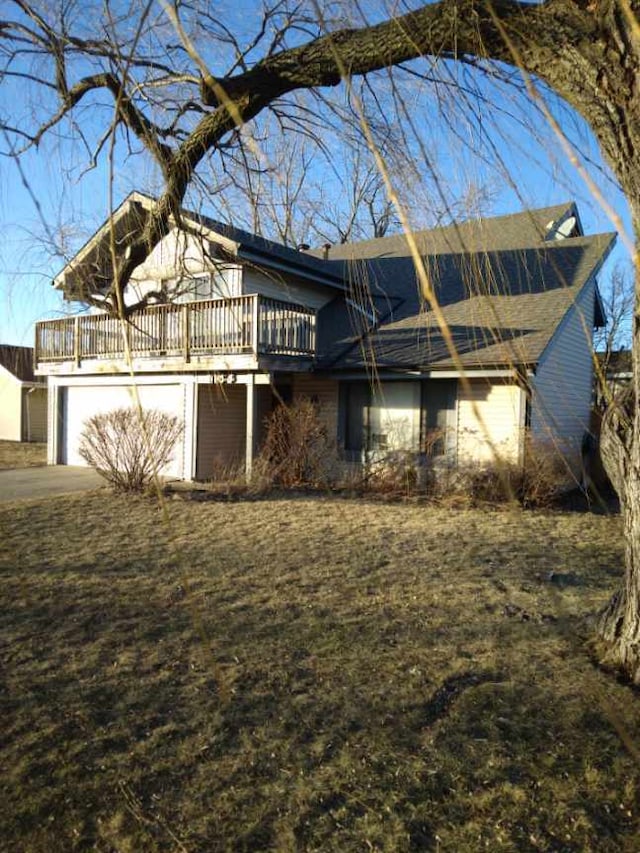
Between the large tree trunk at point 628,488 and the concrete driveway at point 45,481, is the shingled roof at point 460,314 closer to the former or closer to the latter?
the concrete driveway at point 45,481

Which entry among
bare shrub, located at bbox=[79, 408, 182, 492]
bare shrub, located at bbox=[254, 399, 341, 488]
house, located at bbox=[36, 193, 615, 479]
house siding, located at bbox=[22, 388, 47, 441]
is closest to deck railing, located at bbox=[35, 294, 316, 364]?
house, located at bbox=[36, 193, 615, 479]

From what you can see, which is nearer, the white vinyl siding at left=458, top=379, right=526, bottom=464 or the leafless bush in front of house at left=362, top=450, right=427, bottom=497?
the white vinyl siding at left=458, top=379, right=526, bottom=464

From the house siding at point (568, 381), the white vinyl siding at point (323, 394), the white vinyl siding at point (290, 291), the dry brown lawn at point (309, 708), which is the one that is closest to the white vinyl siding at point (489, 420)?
the house siding at point (568, 381)

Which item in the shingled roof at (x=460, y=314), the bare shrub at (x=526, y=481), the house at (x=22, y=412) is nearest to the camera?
the bare shrub at (x=526, y=481)

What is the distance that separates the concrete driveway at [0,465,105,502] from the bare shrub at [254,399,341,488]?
339 centimetres

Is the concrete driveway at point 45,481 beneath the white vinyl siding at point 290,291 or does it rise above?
beneath

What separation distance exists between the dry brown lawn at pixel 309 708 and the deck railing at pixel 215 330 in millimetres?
6420

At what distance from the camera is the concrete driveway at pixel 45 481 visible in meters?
10.8

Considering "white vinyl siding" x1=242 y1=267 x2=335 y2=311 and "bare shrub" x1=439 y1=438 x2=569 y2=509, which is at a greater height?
"white vinyl siding" x1=242 y1=267 x2=335 y2=311

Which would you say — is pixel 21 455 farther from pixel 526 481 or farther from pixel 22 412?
pixel 526 481

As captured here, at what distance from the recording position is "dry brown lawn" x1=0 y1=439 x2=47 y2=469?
1595cm

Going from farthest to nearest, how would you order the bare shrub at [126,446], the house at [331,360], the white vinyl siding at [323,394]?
the white vinyl siding at [323,394] → the house at [331,360] → the bare shrub at [126,446]

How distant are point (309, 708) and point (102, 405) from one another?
13.2m

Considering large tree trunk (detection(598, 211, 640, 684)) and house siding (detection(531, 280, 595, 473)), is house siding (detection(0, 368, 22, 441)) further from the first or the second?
large tree trunk (detection(598, 211, 640, 684))
